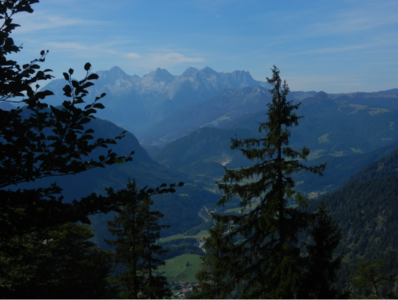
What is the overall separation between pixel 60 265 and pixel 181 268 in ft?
527

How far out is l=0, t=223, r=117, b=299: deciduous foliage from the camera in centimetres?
1228

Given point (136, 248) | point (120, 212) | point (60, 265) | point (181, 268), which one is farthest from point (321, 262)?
point (181, 268)

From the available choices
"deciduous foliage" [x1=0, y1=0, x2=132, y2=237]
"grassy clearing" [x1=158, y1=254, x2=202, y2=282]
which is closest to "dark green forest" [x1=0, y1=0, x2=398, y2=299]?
"deciduous foliage" [x1=0, y1=0, x2=132, y2=237]

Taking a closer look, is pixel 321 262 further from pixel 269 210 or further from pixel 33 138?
pixel 33 138

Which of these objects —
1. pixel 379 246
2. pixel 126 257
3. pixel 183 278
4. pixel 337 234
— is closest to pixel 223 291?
pixel 337 234

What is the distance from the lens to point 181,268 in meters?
167

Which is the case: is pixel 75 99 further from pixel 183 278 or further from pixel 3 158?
pixel 183 278

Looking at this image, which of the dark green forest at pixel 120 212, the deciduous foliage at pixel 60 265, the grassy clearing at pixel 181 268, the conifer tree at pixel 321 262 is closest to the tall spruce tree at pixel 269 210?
the dark green forest at pixel 120 212

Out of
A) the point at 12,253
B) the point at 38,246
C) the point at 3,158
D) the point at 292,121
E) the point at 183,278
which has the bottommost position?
the point at 183,278

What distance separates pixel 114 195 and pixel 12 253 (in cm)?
191

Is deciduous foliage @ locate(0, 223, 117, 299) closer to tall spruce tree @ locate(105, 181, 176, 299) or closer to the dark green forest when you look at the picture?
the dark green forest

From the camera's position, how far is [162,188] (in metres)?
6.15

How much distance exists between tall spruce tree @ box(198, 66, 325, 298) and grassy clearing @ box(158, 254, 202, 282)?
14233 cm

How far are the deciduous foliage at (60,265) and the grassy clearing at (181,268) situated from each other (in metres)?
136
